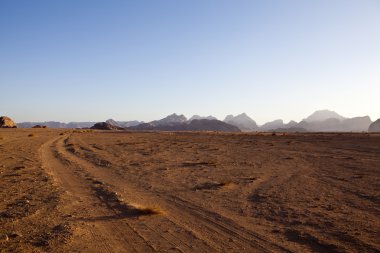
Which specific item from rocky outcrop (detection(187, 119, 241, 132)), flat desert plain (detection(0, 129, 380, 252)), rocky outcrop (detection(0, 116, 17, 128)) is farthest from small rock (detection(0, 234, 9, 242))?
rocky outcrop (detection(187, 119, 241, 132))

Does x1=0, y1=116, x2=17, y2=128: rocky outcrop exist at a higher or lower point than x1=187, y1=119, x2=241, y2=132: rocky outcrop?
higher

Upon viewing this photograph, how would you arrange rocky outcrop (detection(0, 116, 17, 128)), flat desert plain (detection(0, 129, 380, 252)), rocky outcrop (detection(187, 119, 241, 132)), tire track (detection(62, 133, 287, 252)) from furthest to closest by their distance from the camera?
rocky outcrop (detection(187, 119, 241, 132)) → rocky outcrop (detection(0, 116, 17, 128)) → flat desert plain (detection(0, 129, 380, 252)) → tire track (detection(62, 133, 287, 252))

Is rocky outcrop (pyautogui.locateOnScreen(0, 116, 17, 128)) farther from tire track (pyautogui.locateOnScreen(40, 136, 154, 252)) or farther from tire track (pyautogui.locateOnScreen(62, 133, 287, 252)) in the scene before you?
tire track (pyautogui.locateOnScreen(62, 133, 287, 252))

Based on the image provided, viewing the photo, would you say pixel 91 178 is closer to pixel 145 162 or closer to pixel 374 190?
pixel 145 162

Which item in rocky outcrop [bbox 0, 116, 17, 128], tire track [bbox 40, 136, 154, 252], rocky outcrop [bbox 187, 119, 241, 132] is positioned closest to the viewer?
tire track [bbox 40, 136, 154, 252]

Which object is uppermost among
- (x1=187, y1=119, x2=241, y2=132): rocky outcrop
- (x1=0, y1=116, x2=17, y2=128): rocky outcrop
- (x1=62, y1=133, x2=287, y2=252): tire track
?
(x1=0, y1=116, x2=17, y2=128): rocky outcrop

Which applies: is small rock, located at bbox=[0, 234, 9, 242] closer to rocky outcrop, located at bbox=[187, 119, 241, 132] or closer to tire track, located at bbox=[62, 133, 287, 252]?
tire track, located at bbox=[62, 133, 287, 252]

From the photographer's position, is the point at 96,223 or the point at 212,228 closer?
the point at 212,228

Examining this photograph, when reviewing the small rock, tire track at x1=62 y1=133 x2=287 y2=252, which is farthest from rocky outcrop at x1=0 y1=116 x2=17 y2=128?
the small rock

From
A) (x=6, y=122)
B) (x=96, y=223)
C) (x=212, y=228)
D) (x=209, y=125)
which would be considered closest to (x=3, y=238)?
(x=96, y=223)

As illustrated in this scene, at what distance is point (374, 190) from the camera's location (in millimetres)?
11914

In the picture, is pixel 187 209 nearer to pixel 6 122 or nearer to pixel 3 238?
pixel 3 238

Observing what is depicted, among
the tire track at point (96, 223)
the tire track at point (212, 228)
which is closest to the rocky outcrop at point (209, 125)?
the tire track at point (96, 223)

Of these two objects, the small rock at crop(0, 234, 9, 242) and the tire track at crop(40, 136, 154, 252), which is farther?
the small rock at crop(0, 234, 9, 242)
